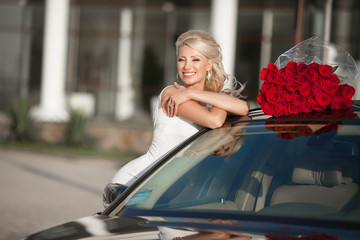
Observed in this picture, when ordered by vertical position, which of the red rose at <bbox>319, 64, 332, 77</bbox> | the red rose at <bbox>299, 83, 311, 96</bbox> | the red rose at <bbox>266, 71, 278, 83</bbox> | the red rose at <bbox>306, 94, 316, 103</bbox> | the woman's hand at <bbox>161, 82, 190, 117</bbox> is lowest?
the woman's hand at <bbox>161, 82, 190, 117</bbox>

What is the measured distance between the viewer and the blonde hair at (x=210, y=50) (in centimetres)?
376

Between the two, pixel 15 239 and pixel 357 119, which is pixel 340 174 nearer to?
pixel 357 119

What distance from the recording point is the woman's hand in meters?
3.42

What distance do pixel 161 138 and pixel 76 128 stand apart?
1420 cm

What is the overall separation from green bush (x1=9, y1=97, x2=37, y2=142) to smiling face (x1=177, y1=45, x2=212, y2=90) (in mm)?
14700

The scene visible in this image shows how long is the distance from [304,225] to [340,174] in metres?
0.64

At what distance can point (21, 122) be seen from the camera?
18000 mm

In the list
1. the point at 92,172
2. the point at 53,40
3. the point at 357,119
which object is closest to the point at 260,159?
the point at 357,119

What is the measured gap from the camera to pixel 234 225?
2.48 metres

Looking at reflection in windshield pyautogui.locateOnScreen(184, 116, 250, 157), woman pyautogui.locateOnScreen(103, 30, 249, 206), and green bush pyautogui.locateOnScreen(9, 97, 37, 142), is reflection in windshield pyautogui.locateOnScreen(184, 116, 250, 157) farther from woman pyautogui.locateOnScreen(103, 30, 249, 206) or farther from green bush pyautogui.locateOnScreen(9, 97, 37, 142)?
green bush pyautogui.locateOnScreen(9, 97, 37, 142)

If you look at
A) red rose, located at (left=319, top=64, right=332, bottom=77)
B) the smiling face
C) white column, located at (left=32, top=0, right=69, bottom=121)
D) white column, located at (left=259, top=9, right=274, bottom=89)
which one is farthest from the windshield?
white column, located at (left=259, top=9, right=274, bottom=89)

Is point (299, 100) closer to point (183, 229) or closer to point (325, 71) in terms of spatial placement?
point (325, 71)

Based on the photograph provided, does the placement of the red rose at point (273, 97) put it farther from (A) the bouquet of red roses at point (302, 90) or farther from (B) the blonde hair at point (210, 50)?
(B) the blonde hair at point (210, 50)

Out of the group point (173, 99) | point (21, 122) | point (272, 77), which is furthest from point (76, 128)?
point (272, 77)
